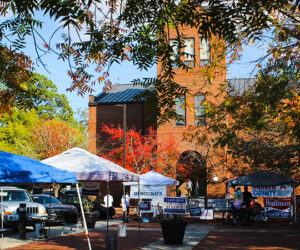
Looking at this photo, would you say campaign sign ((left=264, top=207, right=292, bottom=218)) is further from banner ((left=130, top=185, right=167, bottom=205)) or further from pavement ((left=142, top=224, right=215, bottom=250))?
pavement ((left=142, top=224, right=215, bottom=250))

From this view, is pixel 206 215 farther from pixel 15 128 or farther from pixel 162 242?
pixel 15 128

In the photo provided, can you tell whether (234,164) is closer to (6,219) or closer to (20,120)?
(6,219)

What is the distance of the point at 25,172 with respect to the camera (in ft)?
30.7

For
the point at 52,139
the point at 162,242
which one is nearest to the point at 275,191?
the point at 162,242

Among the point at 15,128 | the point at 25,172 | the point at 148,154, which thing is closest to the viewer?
the point at 25,172

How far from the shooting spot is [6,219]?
51.0 feet

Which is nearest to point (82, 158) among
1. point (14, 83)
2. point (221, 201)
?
point (14, 83)

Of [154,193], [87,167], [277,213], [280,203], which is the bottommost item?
[277,213]

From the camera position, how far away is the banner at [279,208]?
20750 millimetres

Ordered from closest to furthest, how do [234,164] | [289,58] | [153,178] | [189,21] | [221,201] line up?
[189,21] < [289,58] < [153,178] < [234,164] < [221,201]

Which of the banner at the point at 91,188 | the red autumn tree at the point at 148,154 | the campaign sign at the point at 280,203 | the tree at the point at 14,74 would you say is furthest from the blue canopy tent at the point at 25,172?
the red autumn tree at the point at 148,154

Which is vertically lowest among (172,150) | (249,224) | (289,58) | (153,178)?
(249,224)

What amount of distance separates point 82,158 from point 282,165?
11752mm

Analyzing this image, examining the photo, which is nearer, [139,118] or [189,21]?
[189,21]
